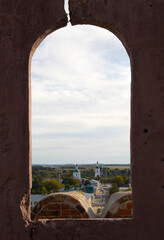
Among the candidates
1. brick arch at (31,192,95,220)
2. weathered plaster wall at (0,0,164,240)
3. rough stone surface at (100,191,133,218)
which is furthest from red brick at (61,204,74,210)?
weathered plaster wall at (0,0,164,240)

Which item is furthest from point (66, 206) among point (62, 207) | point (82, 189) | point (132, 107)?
point (82, 189)

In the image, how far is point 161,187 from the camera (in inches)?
98.1

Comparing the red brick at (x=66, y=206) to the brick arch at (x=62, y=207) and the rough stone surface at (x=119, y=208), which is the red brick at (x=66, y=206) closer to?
the brick arch at (x=62, y=207)

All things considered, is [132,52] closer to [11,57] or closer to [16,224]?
[11,57]

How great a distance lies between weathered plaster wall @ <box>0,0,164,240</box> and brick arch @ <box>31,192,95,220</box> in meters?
1.29

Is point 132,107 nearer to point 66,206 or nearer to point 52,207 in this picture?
point 66,206

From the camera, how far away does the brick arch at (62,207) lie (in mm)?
3797


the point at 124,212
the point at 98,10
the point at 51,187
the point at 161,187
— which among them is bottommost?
the point at 51,187

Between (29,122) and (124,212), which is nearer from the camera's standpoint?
(29,122)

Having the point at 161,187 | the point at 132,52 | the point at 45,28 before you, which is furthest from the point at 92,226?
the point at 45,28

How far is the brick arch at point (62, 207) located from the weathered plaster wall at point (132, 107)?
129 cm

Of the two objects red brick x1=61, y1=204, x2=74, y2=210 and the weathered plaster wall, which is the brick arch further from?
the weathered plaster wall

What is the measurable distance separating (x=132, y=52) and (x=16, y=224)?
6.22 feet

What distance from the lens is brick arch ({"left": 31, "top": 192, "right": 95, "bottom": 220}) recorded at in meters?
3.80
